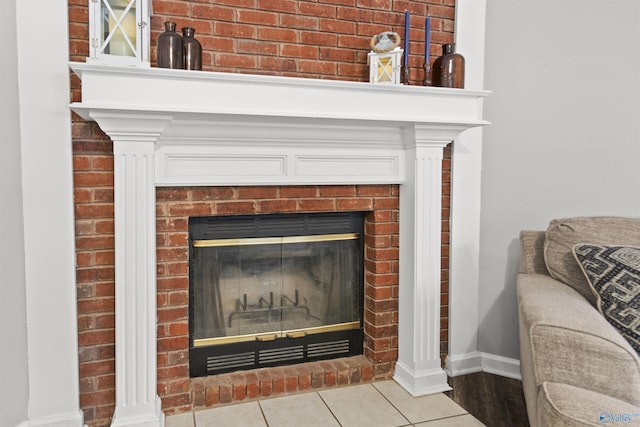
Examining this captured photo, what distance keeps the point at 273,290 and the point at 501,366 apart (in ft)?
3.96

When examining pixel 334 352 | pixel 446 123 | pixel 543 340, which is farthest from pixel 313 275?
pixel 543 340

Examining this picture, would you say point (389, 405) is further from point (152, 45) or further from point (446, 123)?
point (152, 45)

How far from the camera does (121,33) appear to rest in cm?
170

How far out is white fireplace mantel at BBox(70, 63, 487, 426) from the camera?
1703 mm

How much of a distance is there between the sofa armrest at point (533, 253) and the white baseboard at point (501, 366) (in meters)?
0.58

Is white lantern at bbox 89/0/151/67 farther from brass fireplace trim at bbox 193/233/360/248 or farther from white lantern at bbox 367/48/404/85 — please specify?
white lantern at bbox 367/48/404/85

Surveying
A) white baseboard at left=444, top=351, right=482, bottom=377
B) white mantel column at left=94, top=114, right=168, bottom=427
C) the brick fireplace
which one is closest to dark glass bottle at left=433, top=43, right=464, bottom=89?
the brick fireplace

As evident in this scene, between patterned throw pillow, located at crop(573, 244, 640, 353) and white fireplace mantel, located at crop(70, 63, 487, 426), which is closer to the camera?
patterned throw pillow, located at crop(573, 244, 640, 353)

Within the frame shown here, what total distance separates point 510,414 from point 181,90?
1866mm

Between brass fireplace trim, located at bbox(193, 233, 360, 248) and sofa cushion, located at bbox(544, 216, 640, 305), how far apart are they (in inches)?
34.4

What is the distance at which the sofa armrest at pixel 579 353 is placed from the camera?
4.06 feet

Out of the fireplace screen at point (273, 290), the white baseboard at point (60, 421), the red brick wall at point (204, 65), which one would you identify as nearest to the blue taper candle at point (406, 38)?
the red brick wall at point (204, 65)

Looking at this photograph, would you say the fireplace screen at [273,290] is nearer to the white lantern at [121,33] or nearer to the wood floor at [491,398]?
the wood floor at [491,398]

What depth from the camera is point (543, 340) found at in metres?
1.33
